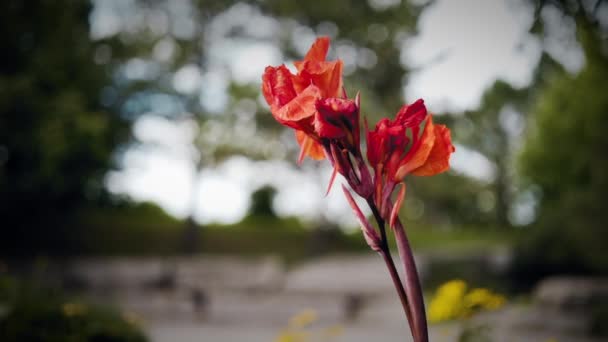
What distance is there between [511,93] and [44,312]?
383 cm

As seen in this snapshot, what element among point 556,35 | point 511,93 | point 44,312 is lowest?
point 44,312

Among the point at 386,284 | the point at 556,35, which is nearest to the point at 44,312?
the point at 556,35

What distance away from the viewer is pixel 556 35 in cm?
201

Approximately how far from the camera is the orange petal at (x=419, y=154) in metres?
0.73

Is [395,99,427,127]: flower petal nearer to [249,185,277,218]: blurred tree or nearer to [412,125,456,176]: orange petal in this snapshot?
[412,125,456,176]: orange petal

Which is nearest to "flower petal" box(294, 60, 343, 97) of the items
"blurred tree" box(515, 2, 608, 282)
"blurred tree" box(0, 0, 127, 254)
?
"blurred tree" box(515, 2, 608, 282)

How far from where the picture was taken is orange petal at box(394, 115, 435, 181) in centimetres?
73

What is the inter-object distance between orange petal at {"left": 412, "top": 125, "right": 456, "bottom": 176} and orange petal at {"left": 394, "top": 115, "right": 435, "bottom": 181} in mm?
17

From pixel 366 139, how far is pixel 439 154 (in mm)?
134

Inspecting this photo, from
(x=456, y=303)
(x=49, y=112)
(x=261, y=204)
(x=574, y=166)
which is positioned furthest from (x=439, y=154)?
(x=261, y=204)

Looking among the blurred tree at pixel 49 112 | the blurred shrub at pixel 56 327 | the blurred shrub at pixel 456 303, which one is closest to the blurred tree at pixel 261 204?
the blurred tree at pixel 49 112

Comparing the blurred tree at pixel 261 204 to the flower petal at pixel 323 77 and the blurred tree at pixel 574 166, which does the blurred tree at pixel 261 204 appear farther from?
the flower petal at pixel 323 77

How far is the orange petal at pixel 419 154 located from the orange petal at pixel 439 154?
17mm

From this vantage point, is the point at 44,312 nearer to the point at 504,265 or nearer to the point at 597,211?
the point at 597,211
